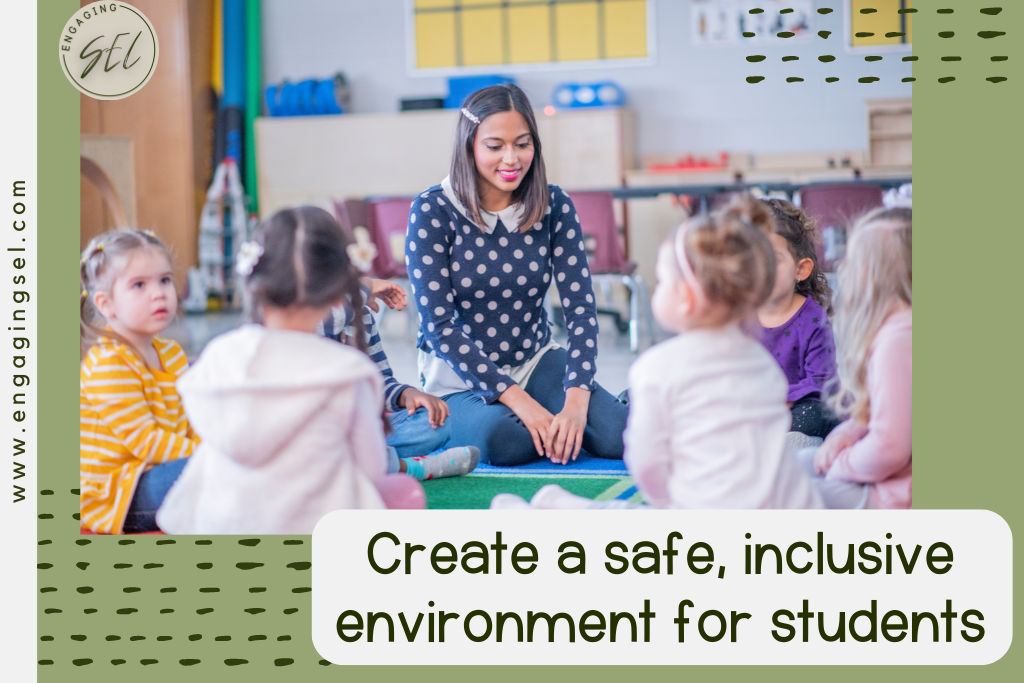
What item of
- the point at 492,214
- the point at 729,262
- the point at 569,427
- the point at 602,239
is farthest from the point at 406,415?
the point at 602,239

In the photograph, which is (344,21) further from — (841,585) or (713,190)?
(841,585)

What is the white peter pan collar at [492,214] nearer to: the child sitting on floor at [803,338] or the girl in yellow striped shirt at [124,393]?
the child sitting on floor at [803,338]

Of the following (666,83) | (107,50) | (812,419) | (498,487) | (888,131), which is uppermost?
(666,83)

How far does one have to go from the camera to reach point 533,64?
20.6 feet

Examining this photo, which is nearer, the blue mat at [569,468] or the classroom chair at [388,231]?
the blue mat at [569,468]

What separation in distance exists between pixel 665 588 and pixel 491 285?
951mm

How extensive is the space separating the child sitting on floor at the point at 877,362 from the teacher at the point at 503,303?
64 cm

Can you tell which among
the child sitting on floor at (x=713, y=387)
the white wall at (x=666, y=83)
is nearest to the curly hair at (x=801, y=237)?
the child sitting on floor at (x=713, y=387)

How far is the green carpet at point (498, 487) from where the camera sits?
179 centimetres

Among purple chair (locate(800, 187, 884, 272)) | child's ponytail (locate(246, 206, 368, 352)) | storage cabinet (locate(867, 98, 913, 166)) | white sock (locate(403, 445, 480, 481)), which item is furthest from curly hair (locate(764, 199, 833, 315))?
storage cabinet (locate(867, 98, 913, 166))

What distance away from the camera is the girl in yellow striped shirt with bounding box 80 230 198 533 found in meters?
1.47

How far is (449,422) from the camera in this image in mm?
2082

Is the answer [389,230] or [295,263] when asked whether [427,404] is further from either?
[389,230]

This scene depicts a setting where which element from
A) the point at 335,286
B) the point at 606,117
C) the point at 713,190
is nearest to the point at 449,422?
the point at 335,286
